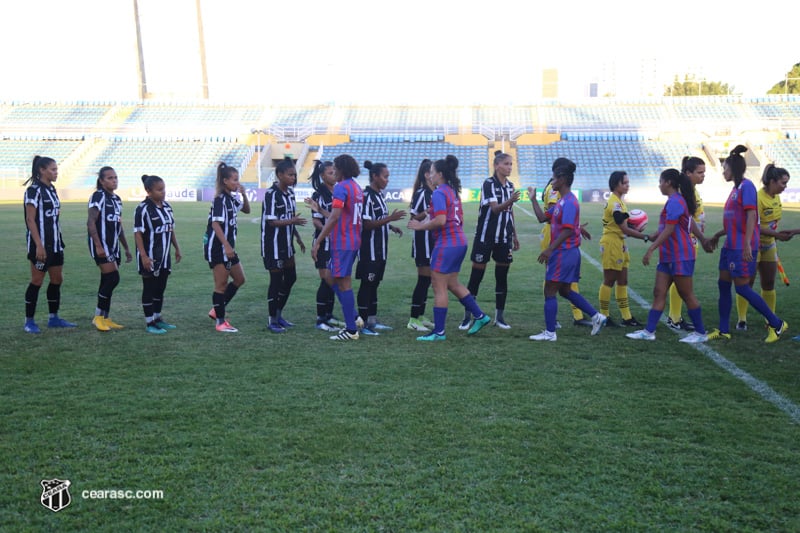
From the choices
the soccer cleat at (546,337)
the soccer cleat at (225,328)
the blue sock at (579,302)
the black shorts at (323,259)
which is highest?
the black shorts at (323,259)

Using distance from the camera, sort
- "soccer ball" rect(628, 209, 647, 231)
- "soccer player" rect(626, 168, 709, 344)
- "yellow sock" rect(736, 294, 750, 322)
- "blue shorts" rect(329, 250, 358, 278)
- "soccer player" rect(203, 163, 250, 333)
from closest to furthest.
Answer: "soccer player" rect(626, 168, 709, 344)
"blue shorts" rect(329, 250, 358, 278)
"soccer player" rect(203, 163, 250, 333)
"yellow sock" rect(736, 294, 750, 322)
"soccer ball" rect(628, 209, 647, 231)

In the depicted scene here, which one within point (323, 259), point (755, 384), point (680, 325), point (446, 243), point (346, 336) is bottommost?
point (680, 325)

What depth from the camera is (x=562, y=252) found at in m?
7.40

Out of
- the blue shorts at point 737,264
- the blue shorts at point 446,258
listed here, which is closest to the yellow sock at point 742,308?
the blue shorts at point 737,264

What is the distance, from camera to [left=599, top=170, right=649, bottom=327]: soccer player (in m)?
8.17

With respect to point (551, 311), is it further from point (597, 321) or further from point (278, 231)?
point (278, 231)

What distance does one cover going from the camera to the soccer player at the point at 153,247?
25.3ft

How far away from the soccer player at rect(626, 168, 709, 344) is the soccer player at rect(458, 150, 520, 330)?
62.0 inches

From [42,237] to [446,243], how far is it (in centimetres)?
433

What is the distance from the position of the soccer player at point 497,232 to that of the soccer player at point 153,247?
3358mm

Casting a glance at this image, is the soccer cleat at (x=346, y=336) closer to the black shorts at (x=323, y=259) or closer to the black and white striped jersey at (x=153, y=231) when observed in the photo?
the black shorts at (x=323, y=259)

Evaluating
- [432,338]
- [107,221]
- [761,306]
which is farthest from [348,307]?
[761,306]

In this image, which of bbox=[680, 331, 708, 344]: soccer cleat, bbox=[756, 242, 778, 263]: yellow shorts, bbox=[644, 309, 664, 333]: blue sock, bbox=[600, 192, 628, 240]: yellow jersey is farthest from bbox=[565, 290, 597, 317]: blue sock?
bbox=[756, 242, 778, 263]: yellow shorts

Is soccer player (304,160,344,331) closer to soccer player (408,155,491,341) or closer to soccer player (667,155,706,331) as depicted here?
soccer player (408,155,491,341)
